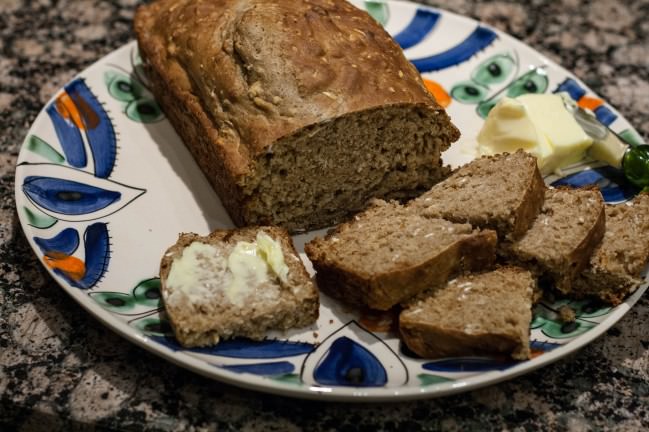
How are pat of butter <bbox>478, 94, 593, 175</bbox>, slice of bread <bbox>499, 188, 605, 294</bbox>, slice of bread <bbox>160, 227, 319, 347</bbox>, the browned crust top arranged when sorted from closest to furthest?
slice of bread <bbox>160, 227, 319, 347</bbox> → slice of bread <bbox>499, 188, 605, 294</bbox> → the browned crust top → pat of butter <bbox>478, 94, 593, 175</bbox>

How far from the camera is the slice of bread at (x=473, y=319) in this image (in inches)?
109

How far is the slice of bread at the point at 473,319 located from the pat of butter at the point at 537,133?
102cm

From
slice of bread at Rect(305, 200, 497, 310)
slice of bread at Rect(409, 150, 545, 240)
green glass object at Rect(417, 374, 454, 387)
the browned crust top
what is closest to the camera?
green glass object at Rect(417, 374, 454, 387)

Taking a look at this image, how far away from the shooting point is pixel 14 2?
5.27 metres

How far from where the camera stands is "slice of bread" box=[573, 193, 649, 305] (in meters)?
3.08

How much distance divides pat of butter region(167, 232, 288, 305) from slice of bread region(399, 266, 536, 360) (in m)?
0.59

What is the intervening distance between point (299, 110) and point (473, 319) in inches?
46.8

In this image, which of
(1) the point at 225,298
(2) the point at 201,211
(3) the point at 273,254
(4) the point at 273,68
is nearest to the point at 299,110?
(4) the point at 273,68

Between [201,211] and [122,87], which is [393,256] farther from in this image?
[122,87]

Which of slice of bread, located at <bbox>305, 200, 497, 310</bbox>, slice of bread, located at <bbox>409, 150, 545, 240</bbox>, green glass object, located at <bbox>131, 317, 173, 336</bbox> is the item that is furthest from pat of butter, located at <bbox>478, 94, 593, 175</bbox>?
green glass object, located at <bbox>131, 317, 173, 336</bbox>

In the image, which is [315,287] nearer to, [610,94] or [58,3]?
[610,94]

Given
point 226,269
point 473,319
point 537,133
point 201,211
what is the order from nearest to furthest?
point 473,319 → point 226,269 → point 201,211 → point 537,133

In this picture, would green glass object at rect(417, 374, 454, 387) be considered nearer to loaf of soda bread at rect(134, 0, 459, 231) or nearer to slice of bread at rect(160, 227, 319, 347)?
slice of bread at rect(160, 227, 319, 347)

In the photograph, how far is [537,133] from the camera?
3.83 meters
